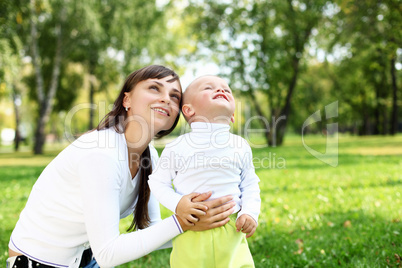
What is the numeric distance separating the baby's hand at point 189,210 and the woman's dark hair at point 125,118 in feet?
2.04

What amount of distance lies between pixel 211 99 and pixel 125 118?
2.20 ft

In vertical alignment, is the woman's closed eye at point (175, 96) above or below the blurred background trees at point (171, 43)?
below

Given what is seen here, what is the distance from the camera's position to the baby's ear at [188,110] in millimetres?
2328

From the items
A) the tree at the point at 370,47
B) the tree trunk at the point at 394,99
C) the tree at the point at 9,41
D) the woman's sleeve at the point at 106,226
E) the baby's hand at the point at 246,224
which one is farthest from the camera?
the tree trunk at the point at 394,99

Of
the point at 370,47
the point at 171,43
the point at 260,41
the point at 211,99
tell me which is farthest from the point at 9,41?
the point at 370,47

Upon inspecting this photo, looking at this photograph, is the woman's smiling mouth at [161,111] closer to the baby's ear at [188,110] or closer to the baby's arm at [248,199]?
the baby's ear at [188,110]

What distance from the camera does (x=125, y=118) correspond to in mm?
2408

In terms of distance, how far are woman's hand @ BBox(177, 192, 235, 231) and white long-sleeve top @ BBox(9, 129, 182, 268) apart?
12cm

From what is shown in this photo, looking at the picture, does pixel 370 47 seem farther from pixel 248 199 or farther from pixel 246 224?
pixel 246 224

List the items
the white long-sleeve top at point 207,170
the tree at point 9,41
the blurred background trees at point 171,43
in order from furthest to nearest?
the blurred background trees at point 171,43
the tree at point 9,41
the white long-sleeve top at point 207,170

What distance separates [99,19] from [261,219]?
1919 cm

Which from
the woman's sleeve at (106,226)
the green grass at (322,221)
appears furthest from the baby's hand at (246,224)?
the green grass at (322,221)

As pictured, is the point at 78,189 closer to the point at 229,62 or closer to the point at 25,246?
the point at 25,246

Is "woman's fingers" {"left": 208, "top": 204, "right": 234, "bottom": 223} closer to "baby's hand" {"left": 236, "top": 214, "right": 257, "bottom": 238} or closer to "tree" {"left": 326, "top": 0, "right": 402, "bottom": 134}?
"baby's hand" {"left": 236, "top": 214, "right": 257, "bottom": 238}
